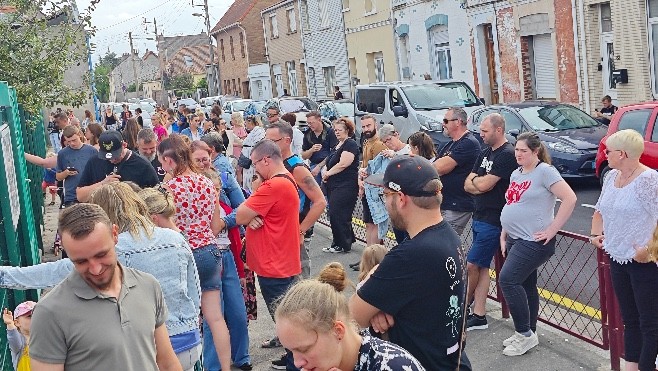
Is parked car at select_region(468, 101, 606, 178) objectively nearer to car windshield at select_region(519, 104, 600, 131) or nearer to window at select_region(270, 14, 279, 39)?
car windshield at select_region(519, 104, 600, 131)

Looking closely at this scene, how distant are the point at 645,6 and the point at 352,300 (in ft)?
57.1

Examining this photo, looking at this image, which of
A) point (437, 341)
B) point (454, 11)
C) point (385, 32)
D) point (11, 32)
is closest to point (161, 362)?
point (437, 341)

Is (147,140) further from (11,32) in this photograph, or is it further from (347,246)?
(11,32)

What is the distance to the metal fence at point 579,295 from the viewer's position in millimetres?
5734

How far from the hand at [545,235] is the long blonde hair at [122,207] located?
2.94 m

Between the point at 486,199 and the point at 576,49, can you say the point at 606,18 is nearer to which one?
the point at 576,49

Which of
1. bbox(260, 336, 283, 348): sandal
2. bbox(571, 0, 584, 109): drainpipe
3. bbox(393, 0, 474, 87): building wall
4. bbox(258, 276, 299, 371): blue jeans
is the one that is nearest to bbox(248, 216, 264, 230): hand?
bbox(258, 276, 299, 371): blue jeans

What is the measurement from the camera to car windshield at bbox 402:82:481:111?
63.9 feet

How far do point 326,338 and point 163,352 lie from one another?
4.35ft

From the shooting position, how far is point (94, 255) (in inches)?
133

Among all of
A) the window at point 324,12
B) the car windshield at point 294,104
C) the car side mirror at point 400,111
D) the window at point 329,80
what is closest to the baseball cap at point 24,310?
the car side mirror at point 400,111

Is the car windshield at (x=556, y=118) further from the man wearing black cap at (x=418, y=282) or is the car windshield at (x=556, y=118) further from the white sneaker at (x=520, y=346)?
the man wearing black cap at (x=418, y=282)

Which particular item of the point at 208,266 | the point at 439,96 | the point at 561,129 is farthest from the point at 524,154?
the point at 439,96

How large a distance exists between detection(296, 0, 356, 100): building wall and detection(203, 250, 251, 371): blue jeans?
29679 millimetres
